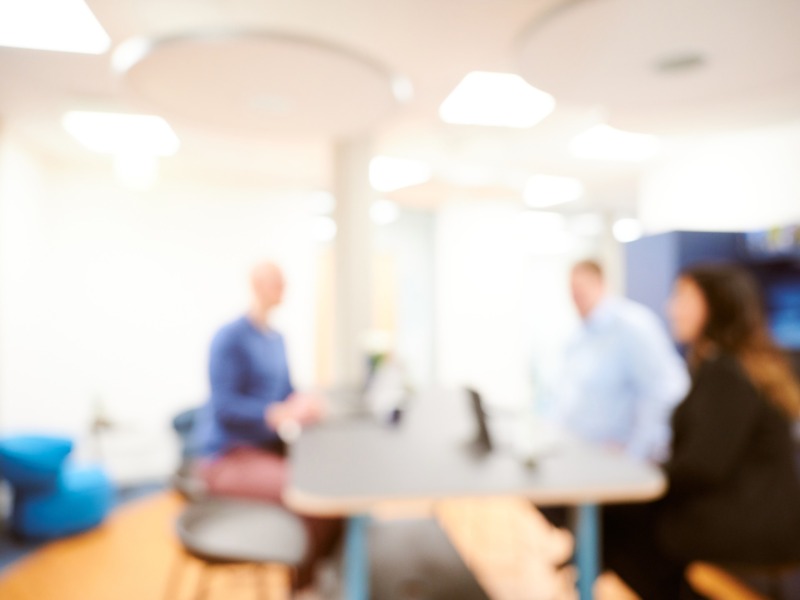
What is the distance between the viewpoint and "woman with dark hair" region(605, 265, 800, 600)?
2033 mm

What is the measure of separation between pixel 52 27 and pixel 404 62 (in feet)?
6.25

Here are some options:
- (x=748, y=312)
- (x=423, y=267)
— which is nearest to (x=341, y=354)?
(x=748, y=312)

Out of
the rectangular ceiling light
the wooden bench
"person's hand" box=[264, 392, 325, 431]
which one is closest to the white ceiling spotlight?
the rectangular ceiling light

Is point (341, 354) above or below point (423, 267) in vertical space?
below

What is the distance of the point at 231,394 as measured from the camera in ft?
9.45

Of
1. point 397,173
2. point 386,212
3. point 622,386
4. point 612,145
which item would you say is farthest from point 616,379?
point 386,212

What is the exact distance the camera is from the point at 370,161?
515 cm

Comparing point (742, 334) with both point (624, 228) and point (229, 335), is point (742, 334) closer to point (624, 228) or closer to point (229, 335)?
point (229, 335)

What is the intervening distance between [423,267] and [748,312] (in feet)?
23.3

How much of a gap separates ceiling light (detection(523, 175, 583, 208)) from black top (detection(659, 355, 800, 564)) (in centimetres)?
516

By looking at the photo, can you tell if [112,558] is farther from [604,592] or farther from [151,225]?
[151,225]

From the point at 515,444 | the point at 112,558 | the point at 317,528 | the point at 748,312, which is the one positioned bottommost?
the point at 112,558

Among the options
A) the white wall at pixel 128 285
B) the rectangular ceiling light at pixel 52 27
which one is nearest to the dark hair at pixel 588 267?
the rectangular ceiling light at pixel 52 27

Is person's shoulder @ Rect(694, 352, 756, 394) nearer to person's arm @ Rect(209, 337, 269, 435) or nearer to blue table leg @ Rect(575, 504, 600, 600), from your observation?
blue table leg @ Rect(575, 504, 600, 600)
